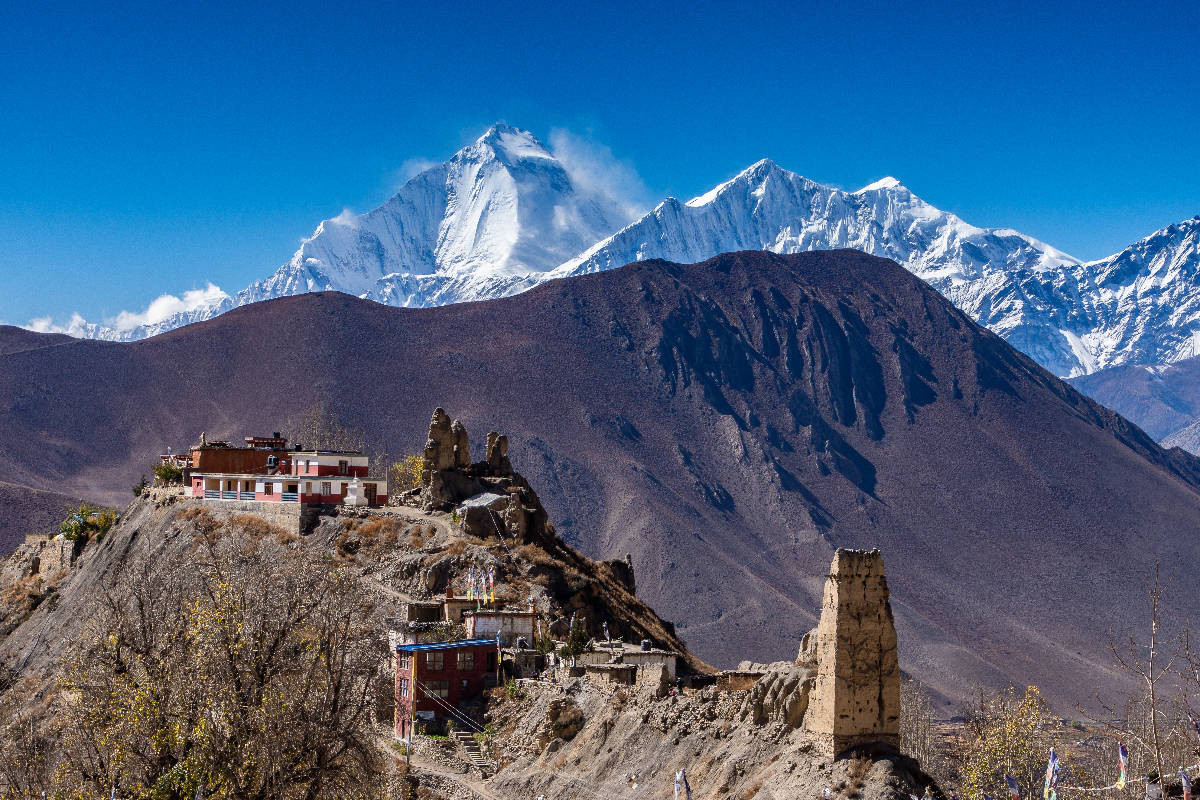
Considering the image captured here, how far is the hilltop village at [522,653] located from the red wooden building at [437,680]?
77mm

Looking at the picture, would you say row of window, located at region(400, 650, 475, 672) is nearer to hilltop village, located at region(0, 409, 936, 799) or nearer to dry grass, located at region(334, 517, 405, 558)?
hilltop village, located at region(0, 409, 936, 799)

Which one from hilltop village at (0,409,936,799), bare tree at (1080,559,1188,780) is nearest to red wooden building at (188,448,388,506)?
hilltop village at (0,409,936,799)

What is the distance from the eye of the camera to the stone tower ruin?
35.5 m

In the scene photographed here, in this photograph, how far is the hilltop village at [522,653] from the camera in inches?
1410

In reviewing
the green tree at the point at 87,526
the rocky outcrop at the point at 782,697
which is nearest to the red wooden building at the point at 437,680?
the rocky outcrop at the point at 782,697

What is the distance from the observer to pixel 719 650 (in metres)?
185

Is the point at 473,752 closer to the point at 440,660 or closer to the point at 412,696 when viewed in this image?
the point at 412,696

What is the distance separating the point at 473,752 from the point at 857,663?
18.3 metres

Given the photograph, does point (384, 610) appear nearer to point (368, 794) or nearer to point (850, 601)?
point (368, 794)

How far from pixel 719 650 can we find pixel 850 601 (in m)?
151

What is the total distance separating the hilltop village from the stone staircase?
0.07m

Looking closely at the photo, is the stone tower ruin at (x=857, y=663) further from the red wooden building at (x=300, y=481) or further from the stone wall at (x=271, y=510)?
the red wooden building at (x=300, y=481)

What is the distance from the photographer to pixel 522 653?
56219mm

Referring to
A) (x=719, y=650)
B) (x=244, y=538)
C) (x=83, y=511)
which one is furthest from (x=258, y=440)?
(x=719, y=650)
